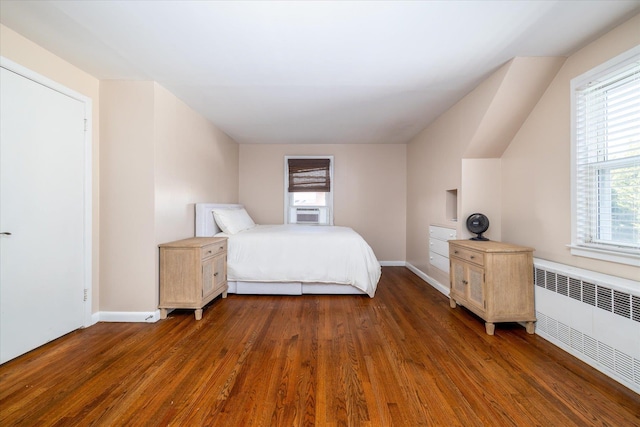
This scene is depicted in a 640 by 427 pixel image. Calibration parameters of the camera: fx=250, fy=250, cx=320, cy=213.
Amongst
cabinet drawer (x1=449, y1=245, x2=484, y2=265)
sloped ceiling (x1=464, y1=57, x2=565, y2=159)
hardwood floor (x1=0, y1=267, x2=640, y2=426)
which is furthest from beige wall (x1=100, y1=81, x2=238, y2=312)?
sloped ceiling (x1=464, y1=57, x2=565, y2=159)

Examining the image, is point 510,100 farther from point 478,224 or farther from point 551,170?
point 478,224

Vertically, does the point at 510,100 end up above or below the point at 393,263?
above

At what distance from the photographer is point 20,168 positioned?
1862 millimetres

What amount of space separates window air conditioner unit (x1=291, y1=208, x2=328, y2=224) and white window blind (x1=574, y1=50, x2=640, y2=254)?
365 centimetres

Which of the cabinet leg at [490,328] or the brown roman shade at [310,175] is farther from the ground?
the brown roman shade at [310,175]

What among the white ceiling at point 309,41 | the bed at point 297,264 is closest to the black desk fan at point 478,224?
the bed at point 297,264

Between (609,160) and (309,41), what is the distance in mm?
2366

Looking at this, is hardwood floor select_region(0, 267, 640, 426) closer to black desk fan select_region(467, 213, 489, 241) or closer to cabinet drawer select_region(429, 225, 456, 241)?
black desk fan select_region(467, 213, 489, 241)

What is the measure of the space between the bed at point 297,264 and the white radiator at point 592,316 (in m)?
1.61

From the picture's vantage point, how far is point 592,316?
5.71 feet

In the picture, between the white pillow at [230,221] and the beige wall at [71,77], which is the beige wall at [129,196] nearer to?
the beige wall at [71,77]

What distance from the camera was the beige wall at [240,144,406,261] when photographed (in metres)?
4.96

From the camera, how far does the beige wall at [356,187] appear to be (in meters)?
4.96

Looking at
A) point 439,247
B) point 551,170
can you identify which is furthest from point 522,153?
point 439,247
